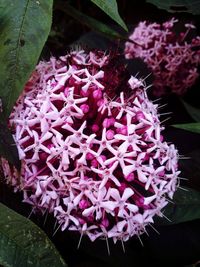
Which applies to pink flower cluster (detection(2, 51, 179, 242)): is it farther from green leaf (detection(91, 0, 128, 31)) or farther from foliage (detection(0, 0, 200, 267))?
green leaf (detection(91, 0, 128, 31))

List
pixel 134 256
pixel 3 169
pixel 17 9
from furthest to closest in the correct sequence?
pixel 134 256, pixel 3 169, pixel 17 9

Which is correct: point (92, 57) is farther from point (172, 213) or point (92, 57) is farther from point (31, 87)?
point (172, 213)

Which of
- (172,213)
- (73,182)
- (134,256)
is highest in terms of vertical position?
(73,182)

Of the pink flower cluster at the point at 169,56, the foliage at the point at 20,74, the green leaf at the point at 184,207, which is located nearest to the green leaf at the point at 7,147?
the foliage at the point at 20,74

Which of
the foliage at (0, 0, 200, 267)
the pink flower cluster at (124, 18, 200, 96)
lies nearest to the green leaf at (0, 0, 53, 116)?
the foliage at (0, 0, 200, 267)

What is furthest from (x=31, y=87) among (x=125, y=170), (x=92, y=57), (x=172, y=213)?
(x=172, y=213)
